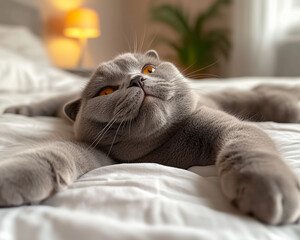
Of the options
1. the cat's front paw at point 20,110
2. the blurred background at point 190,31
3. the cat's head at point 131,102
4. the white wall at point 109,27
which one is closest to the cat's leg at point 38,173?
the cat's head at point 131,102

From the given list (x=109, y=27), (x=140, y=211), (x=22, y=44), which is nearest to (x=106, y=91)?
(x=140, y=211)

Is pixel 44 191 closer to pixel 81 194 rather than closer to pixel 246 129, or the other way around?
pixel 81 194

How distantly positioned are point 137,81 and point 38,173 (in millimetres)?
366

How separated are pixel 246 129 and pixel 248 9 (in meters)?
2.93

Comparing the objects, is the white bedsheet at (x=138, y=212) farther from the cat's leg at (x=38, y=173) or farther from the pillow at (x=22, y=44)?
the pillow at (x=22, y=44)

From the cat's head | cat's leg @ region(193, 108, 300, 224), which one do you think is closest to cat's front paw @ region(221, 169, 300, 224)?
cat's leg @ region(193, 108, 300, 224)

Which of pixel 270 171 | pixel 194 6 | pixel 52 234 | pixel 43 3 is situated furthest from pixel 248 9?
pixel 52 234

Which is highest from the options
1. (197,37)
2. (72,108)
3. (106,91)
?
(106,91)

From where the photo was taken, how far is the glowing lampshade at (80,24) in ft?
11.8

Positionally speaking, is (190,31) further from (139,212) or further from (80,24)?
(139,212)

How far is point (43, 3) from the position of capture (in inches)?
145

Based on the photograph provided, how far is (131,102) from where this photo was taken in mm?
799

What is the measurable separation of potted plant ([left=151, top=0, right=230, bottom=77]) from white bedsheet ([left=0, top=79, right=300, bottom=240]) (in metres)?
3.16

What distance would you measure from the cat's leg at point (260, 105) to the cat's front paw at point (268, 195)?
66cm
